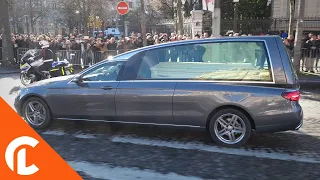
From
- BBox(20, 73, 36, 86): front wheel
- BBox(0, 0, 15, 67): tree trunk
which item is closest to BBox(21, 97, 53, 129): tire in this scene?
BBox(20, 73, 36, 86): front wheel

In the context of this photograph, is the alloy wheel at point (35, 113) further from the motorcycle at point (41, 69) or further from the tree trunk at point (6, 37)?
the tree trunk at point (6, 37)

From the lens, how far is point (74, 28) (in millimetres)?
64062

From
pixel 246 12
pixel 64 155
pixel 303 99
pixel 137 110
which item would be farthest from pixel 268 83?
pixel 246 12

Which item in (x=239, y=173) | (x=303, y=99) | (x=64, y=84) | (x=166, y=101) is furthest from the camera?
(x=303, y=99)

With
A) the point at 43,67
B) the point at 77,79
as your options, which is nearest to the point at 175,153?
the point at 77,79

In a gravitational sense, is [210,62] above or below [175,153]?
above

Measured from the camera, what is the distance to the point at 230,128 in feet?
17.8

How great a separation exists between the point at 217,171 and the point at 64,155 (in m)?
2.18

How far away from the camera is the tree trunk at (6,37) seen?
17250 millimetres

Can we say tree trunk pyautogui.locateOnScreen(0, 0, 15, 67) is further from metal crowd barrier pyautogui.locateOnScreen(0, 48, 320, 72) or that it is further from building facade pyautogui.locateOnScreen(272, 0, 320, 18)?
building facade pyautogui.locateOnScreen(272, 0, 320, 18)

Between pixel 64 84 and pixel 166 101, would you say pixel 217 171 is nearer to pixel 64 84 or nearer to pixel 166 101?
pixel 166 101

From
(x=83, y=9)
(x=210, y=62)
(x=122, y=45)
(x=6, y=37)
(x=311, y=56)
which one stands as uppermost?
(x=83, y=9)

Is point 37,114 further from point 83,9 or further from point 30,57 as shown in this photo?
point 83,9

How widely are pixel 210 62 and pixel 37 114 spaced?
3298mm
